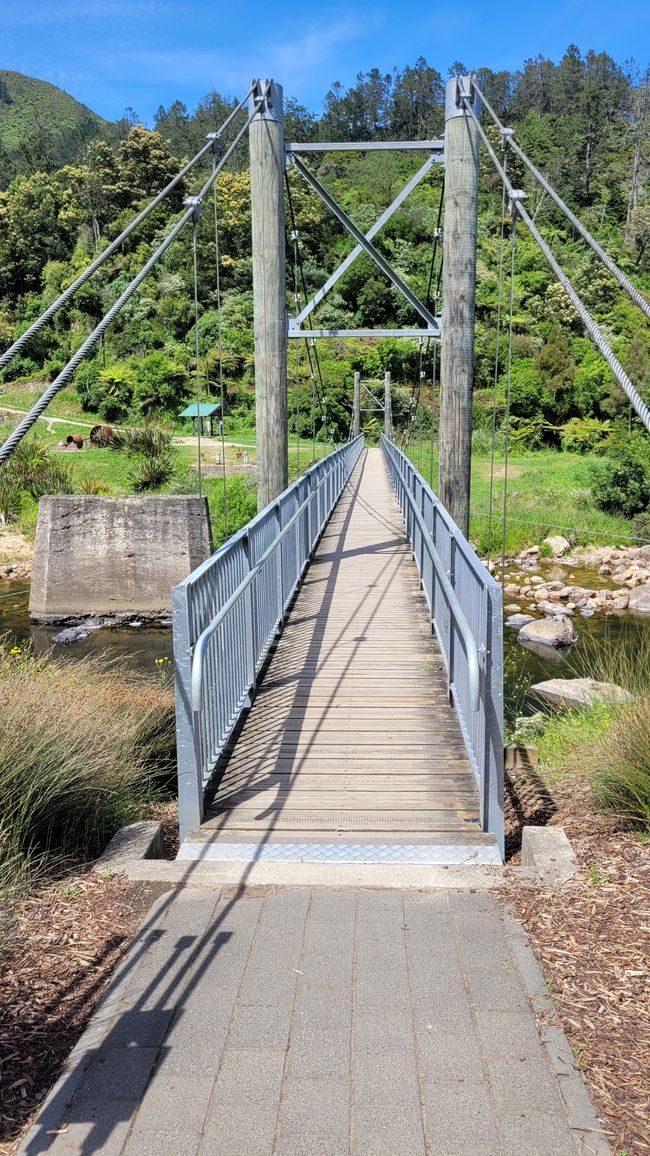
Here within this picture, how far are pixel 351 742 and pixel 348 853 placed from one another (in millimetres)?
1354

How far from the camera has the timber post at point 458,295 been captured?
900 cm

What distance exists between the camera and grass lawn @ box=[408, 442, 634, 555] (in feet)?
89.7

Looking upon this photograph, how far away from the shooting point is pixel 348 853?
14.2 ft

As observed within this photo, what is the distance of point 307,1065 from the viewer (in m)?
2.84

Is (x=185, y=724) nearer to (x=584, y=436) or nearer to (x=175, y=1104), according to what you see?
(x=175, y=1104)

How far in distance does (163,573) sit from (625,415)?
99.6ft

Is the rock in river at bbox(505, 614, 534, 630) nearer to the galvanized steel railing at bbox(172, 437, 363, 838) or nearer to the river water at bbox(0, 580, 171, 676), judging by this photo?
the river water at bbox(0, 580, 171, 676)

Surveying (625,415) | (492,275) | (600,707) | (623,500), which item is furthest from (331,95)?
(600,707)

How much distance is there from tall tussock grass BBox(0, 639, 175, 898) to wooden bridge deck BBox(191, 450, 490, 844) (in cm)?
61

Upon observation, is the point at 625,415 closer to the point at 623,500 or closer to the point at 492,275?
the point at 623,500

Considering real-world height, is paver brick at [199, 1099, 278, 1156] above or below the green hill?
below

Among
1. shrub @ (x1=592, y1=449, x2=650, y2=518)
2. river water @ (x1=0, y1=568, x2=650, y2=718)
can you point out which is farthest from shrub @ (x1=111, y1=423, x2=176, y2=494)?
shrub @ (x1=592, y1=449, x2=650, y2=518)

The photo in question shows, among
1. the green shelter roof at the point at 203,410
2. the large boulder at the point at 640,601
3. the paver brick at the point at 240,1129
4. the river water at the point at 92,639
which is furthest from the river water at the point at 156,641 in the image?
the green shelter roof at the point at 203,410

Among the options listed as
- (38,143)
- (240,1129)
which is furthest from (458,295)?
(38,143)
